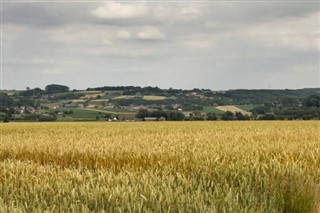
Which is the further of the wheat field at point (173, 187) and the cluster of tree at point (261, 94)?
the cluster of tree at point (261, 94)

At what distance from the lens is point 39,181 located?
5.08 metres

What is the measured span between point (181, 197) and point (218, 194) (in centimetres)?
55

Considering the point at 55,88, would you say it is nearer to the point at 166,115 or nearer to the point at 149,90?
the point at 149,90

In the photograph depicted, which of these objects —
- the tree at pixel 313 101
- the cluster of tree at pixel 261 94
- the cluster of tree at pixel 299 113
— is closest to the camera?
the cluster of tree at pixel 299 113

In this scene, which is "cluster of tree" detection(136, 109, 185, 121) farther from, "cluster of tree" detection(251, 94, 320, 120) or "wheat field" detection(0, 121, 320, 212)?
"wheat field" detection(0, 121, 320, 212)

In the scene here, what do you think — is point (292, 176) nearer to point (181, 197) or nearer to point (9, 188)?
point (181, 197)

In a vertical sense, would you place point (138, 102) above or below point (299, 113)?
above

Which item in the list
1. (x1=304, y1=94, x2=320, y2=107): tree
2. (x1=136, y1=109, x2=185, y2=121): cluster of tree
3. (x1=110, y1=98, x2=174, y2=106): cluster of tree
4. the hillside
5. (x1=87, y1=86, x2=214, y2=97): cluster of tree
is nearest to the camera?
(x1=136, y1=109, x2=185, y2=121): cluster of tree

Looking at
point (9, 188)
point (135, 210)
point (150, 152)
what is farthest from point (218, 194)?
point (150, 152)

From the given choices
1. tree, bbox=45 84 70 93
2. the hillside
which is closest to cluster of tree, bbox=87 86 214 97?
the hillside

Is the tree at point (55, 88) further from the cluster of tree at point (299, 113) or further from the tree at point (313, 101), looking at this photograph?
the tree at point (313, 101)

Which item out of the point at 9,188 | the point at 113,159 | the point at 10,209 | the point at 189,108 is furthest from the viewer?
the point at 189,108

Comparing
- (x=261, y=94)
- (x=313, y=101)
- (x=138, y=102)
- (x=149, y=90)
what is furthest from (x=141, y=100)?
(x=313, y=101)

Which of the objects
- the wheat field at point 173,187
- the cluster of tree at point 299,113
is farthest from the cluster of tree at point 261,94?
the wheat field at point 173,187
